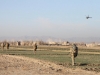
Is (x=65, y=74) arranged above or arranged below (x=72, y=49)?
below

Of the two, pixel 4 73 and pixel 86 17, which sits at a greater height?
pixel 86 17

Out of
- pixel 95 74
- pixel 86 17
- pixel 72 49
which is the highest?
pixel 86 17

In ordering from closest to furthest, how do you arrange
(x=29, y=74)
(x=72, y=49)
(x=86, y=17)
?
(x=29, y=74) → (x=72, y=49) → (x=86, y=17)

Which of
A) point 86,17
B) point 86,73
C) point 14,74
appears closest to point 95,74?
point 86,73

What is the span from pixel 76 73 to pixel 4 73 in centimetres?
566

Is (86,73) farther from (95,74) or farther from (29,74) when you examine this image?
(29,74)

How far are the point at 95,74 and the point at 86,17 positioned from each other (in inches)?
880

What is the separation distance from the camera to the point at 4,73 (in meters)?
24.2

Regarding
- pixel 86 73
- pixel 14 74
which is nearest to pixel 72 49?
pixel 86 73

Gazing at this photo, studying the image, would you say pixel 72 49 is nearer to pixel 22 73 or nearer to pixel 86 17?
→ pixel 22 73

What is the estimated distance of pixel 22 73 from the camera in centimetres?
2392

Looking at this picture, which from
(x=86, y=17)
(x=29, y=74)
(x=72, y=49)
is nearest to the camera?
(x=29, y=74)

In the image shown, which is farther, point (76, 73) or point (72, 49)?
point (72, 49)

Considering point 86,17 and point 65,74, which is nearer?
point 65,74
